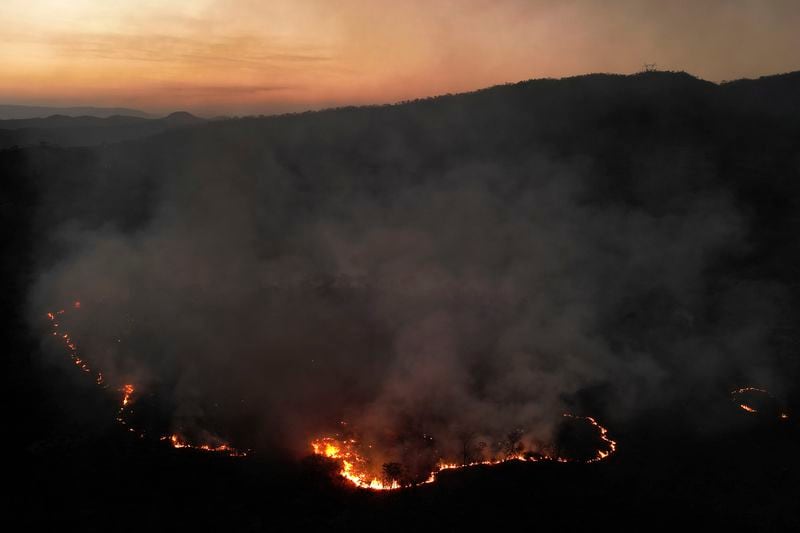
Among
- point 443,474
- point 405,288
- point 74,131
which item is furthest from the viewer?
point 74,131

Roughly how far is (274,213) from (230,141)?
18221 millimetres

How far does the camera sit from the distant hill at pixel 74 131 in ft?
321

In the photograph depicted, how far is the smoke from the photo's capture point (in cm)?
2566

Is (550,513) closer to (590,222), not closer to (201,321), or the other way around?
(201,321)

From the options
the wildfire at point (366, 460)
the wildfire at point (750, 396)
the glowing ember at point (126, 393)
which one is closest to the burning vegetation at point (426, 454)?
the wildfire at point (366, 460)

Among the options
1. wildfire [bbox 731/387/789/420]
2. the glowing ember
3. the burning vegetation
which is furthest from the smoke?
wildfire [bbox 731/387/789/420]

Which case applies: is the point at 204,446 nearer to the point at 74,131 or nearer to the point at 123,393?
the point at 123,393

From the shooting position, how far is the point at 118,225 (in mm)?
44156

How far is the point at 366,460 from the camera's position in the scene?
70.6ft

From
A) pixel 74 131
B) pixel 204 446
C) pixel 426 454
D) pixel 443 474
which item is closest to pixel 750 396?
pixel 443 474

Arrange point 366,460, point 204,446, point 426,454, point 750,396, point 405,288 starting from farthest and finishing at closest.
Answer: point 405,288, point 750,396, point 204,446, point 426,454, point 366,460

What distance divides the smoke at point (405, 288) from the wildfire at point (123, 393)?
23.7 inches

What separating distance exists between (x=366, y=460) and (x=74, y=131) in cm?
12655

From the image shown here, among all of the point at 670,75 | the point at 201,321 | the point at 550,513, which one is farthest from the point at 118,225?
the point at 670,75
